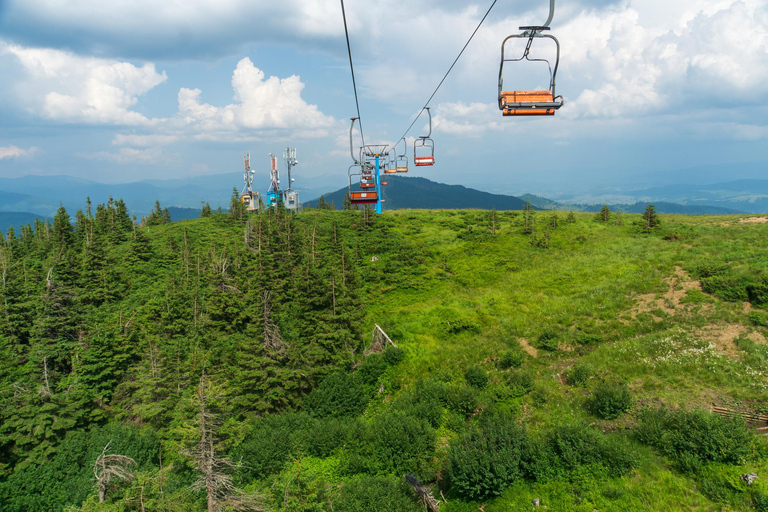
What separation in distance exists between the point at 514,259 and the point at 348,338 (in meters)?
24.4

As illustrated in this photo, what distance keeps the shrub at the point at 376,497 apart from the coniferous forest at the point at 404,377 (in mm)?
100

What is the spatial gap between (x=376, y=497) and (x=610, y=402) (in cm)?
1176

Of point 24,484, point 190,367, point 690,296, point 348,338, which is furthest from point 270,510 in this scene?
point 690,296

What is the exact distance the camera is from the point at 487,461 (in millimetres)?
15148

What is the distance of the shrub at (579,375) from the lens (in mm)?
21000

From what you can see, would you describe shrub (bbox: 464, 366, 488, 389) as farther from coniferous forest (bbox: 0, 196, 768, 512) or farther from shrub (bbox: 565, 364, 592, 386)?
shrub (bbox: 565, 364, 592, 386)

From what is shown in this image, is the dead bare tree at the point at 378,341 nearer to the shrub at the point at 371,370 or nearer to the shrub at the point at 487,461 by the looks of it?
the shrub at the point at 371,370

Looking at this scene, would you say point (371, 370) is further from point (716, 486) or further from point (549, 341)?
point (716, 486)

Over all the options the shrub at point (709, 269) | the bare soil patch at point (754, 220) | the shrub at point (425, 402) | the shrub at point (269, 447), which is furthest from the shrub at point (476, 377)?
the bare soil patch at point (754, 220)

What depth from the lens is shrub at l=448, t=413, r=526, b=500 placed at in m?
15.0

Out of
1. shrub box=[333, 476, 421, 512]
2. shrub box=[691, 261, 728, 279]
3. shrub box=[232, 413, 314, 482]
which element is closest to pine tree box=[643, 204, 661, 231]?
shrub box=[691, 261, 728, 279]

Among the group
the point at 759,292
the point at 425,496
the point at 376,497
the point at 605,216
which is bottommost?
the point at 425,496

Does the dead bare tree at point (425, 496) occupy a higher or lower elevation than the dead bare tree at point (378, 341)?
lower

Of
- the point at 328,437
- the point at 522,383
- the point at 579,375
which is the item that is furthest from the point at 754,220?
the point at 328,437
